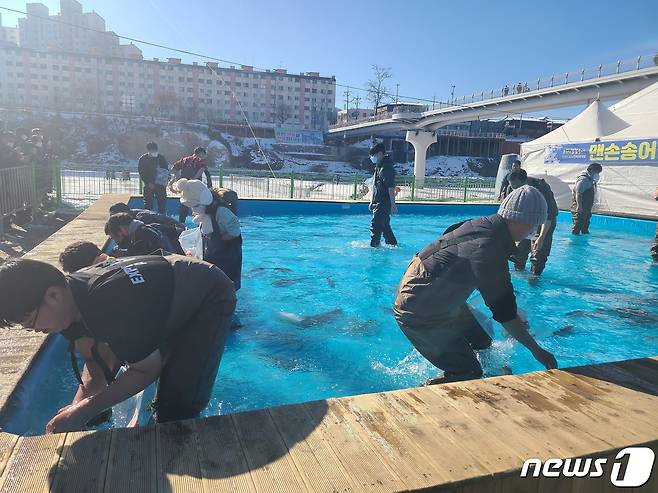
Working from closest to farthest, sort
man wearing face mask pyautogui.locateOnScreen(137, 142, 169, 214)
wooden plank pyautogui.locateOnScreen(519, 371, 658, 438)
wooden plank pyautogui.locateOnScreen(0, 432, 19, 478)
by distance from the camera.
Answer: wooden plank pyautogui.locateOnScreen(0, 432, 19, 478) → wooden plank pyautogui.locateOnScreen(519, 371, 658, 438) → man wearing face mask pyautogui.locateOnScreen(137, 142, 169, 214)

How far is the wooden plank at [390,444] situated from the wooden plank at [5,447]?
1378mm

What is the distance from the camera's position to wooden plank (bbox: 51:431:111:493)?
1.73 metres

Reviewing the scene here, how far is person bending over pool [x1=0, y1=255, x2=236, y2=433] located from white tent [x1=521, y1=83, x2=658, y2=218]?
53.8 feet

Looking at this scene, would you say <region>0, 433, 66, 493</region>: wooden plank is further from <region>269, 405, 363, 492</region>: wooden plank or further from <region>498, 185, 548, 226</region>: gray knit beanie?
<region>498, 185, 548, 226</region>: gray knit beanie

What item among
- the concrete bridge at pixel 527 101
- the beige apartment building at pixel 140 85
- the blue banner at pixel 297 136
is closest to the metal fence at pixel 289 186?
the concrete bridge at pixel 527 101

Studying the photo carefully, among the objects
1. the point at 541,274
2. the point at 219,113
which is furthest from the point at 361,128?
the point at 541,274

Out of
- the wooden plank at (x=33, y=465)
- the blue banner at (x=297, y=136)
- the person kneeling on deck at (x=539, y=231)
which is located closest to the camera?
the wooden plank at (x=33, y=465)

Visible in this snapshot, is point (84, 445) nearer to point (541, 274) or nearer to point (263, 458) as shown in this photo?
point (263, 458)

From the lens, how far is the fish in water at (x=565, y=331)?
565cm

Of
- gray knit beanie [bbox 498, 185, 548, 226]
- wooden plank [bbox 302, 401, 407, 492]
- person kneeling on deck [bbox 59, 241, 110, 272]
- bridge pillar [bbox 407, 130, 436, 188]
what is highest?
bridge pillar [bbox 407, 130, 436, 188]

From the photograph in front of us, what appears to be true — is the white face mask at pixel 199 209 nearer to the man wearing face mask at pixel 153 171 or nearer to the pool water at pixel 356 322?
the pool water at pixel 356 322

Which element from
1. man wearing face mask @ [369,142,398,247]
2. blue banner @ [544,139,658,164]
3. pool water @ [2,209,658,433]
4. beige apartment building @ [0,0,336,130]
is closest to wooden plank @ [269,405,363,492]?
pool water @ [2,209,658,433]

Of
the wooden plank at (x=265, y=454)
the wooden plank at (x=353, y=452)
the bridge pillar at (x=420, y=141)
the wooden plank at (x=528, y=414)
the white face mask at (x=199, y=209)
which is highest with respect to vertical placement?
the bridge pillar at (x=420, y=141)

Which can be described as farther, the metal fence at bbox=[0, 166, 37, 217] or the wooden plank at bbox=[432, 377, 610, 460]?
the metal fence at bbox=[0, 166, 37, 217]
